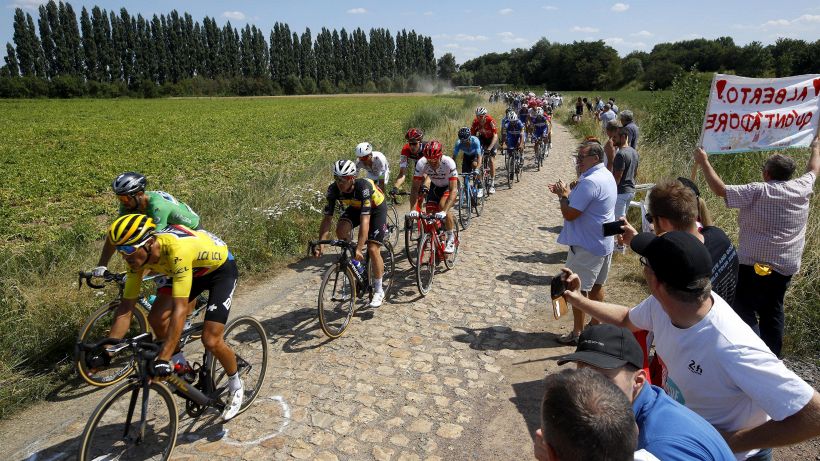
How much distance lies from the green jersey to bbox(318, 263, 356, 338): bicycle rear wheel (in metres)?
1.74

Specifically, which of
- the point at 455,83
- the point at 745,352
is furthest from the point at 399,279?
the point at 455,83

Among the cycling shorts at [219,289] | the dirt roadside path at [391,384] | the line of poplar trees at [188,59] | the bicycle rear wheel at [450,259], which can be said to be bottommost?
the dirt roadside path at [391,384]

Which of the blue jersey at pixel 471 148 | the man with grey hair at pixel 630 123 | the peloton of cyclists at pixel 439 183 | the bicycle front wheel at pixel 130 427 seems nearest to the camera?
the bicycle front wheel at pixel 130 427

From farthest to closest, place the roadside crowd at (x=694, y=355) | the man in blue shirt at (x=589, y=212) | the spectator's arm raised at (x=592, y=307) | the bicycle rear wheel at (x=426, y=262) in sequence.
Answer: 1. the bicycle rear wheel at (x=426, y=262)
2. the man in blue shirt at (x=589, y=212)
3. the spectator's arm raised at (x=592, y=307)
4. the roadside crowd at (x=694, y=355)

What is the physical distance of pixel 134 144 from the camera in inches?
974

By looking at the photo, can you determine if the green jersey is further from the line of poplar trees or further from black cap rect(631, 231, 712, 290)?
the line of poplar trees

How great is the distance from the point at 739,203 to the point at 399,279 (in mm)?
4854

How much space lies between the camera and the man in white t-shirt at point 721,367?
195 centimetres

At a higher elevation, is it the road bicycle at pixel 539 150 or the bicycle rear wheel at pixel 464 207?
the road bicycle at pixel 539 150

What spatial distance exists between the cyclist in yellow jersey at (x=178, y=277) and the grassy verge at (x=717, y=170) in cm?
542

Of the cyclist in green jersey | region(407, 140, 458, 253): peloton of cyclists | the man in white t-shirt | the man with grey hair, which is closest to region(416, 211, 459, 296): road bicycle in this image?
region(407, 140, 458, 253): peloton of cyclists

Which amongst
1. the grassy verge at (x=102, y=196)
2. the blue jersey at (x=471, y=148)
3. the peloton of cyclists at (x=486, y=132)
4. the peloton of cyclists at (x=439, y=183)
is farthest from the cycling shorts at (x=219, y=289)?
the peloton of cyclists at (x=486, y=132)

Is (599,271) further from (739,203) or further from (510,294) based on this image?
(510,294)

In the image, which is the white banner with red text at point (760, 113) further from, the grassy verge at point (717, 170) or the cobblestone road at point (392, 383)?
the cobblestone road at point (392, 383)
